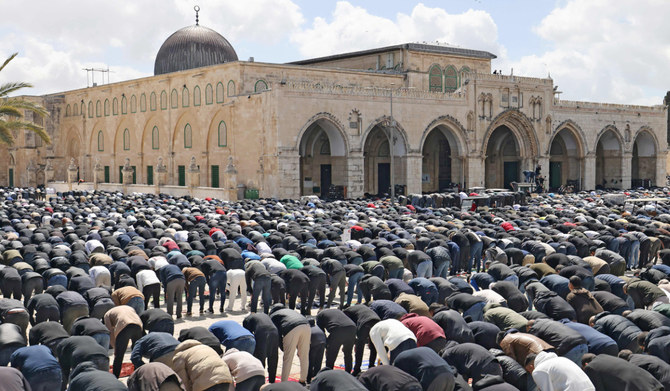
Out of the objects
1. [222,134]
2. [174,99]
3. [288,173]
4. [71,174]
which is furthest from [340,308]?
[71,174]

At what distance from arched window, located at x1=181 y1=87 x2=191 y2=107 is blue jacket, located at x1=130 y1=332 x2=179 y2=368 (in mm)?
37491

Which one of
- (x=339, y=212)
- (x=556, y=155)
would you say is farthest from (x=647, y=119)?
(x=339, y=212)

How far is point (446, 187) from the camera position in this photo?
4800 centimetres

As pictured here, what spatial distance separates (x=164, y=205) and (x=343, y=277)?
51.8ft

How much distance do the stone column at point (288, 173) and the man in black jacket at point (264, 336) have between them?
2744 cm

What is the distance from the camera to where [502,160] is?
50375mm

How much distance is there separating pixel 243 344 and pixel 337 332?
163 cm

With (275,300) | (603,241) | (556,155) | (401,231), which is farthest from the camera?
(556,155)

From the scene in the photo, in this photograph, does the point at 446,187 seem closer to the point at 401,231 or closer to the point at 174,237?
the point at 401,231

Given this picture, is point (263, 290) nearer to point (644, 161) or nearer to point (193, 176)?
point (193, 176)

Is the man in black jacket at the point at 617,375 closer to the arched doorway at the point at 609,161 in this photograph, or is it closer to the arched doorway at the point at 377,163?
the arched doorway at the point at 377,163

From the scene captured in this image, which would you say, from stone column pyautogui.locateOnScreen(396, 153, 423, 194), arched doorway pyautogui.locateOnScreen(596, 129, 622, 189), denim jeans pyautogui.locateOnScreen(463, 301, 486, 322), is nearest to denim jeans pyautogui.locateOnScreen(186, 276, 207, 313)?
denim jeans pyautogui.locateOnScreen(463, 301, 486, 322)

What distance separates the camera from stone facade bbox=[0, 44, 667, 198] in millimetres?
39344

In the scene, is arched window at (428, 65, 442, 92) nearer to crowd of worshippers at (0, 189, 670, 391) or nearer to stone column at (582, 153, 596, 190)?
stone column at (582, 153, 596, 190)
